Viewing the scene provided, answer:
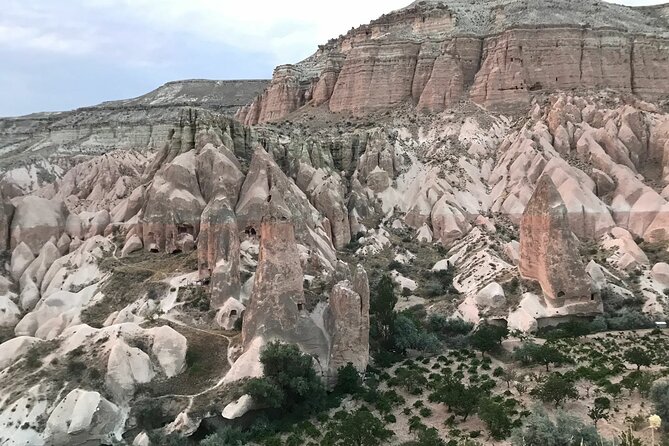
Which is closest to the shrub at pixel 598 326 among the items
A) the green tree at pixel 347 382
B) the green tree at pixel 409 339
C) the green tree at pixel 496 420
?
the green tree at pixel 409 339

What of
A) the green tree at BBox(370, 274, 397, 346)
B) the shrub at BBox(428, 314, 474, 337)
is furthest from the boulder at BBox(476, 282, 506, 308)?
the green tree at BBox(370, 274, 397, 346)

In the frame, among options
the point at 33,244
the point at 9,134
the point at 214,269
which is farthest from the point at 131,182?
the point at 9,134

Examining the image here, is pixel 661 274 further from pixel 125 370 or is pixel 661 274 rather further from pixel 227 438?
pixel 125 370

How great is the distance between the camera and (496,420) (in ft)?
64.6

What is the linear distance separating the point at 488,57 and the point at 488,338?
3987 cm

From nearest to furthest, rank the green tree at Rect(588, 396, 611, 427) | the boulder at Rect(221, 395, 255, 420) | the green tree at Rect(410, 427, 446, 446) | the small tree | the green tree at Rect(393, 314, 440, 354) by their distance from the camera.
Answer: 1. the green tree at Rect(410, 427, 446, 446)
2. the green tree at Rect(588, 396, 611, 427)
3. the boulder at Rect(221, 395, 255, 420)
4. the small tree
5. the green tree at Rect(393, 314, 440, 354)

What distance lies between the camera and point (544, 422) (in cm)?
1778

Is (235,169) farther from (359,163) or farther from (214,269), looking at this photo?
(359,163)

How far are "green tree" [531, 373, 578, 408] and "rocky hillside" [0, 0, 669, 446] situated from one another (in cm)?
32

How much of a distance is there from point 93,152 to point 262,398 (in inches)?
3072

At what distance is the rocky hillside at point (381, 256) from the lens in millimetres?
21859

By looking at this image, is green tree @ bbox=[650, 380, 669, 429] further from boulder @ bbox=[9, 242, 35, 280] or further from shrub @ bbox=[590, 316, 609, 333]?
boulder @ bbox=[9, 242, 35, 280]

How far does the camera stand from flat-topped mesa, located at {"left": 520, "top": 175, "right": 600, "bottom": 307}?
102 ft

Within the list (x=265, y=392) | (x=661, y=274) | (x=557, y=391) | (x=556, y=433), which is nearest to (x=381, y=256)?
(x=661, y=274)
